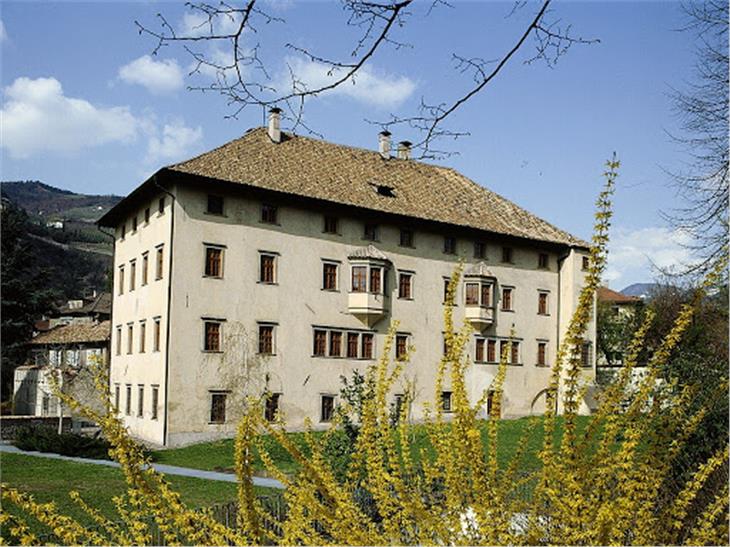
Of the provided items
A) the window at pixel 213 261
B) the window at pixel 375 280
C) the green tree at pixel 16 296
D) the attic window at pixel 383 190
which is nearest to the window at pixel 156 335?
the window at pixel 213 261

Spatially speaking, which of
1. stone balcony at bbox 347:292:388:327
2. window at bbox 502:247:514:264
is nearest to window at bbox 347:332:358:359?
stone balcony at bbox 347:292:388:327

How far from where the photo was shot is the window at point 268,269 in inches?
1157

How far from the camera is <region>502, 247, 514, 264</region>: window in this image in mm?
35875

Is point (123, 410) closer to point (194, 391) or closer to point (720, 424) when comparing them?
point (194, 391)

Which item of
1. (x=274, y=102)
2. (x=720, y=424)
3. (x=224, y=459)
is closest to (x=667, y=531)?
(x=274, y=102)

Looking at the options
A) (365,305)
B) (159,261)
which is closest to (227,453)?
(159,261)

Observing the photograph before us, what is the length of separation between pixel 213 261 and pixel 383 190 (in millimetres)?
8725

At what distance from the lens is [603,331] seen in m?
54.5

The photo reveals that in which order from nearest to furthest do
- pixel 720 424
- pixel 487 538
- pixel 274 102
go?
pixel 487 538 < pixel 274 102 < pixel 720 424

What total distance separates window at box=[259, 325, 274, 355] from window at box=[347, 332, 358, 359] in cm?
340

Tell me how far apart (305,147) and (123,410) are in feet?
42.9

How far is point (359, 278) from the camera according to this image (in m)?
31.4

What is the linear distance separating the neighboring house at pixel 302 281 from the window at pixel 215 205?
0.07 meters

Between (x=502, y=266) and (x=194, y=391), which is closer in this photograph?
(x=194, y=391)
